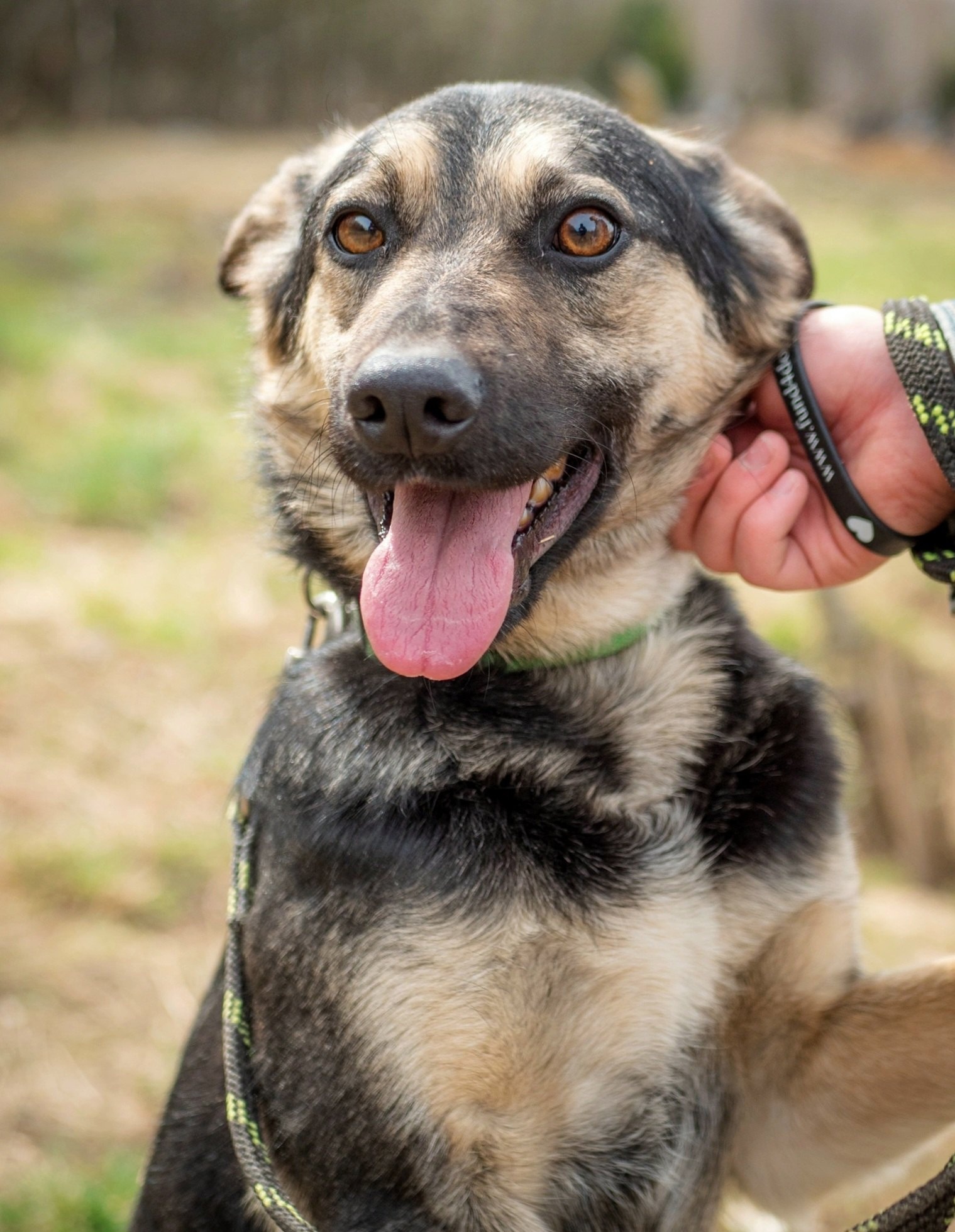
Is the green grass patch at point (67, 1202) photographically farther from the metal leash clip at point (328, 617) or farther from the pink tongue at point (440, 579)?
the pink tongue at point (440, 579)

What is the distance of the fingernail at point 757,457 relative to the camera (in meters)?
2.98

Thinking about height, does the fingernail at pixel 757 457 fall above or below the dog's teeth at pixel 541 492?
above

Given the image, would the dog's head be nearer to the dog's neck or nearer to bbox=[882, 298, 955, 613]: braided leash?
the dog's neck

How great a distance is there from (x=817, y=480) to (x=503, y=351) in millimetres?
940

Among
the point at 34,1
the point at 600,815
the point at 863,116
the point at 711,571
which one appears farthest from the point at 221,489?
the point at 863,116

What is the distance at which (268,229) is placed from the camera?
11.2 ft

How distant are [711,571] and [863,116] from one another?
31205mm

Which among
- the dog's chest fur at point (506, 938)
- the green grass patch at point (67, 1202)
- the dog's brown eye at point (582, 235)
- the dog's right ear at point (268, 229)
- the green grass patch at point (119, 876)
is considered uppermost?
the dog's right ear at point (268, 229)

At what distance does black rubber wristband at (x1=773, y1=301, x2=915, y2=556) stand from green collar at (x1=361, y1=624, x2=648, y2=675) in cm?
55

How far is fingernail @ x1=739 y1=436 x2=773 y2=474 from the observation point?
298 cm

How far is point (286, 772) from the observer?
8.96 feet

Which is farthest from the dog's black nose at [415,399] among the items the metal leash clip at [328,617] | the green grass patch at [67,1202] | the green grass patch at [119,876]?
the green grass patch at [119,876]

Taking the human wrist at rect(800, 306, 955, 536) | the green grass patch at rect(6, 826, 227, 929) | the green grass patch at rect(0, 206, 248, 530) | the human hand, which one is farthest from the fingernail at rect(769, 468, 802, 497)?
the green grass patch at rect(0, 206, 248, 530)

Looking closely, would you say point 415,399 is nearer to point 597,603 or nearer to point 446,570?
point 446,570
